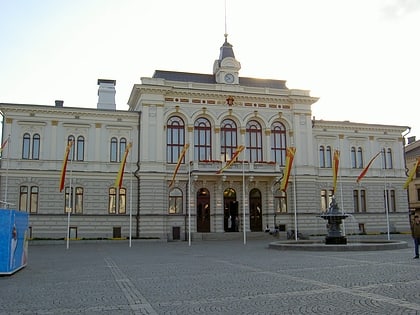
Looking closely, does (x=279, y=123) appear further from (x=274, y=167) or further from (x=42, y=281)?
(x=42, y=281)

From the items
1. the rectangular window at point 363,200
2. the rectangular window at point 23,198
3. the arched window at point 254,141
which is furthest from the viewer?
the rectangular window at point 363,200

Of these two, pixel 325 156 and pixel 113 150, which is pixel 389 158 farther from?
pixel 113 150

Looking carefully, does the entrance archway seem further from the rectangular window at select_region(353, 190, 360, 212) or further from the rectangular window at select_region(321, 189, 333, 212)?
the rectangular window at select_region(353, 190, 360, 212)

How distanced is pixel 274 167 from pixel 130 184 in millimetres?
15059

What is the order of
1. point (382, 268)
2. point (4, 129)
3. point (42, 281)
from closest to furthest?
point (42, 281)
point (382, 268)
point (4, 129)

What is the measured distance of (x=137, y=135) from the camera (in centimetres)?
4638

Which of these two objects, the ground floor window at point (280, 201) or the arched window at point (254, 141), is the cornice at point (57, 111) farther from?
the ground floor window at point (280, 201)

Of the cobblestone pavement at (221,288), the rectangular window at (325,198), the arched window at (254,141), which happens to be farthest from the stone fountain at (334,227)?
the rectangular window at (325,198)

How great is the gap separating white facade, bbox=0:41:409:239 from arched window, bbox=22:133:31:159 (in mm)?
292

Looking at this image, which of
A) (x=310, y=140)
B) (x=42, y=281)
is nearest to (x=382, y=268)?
(x=42, y=281)

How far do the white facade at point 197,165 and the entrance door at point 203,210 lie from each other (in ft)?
0.35

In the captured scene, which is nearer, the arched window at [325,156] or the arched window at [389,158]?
the arched window at [325,156]

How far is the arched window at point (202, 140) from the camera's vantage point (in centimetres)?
4753

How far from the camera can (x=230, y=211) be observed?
47531 mm
